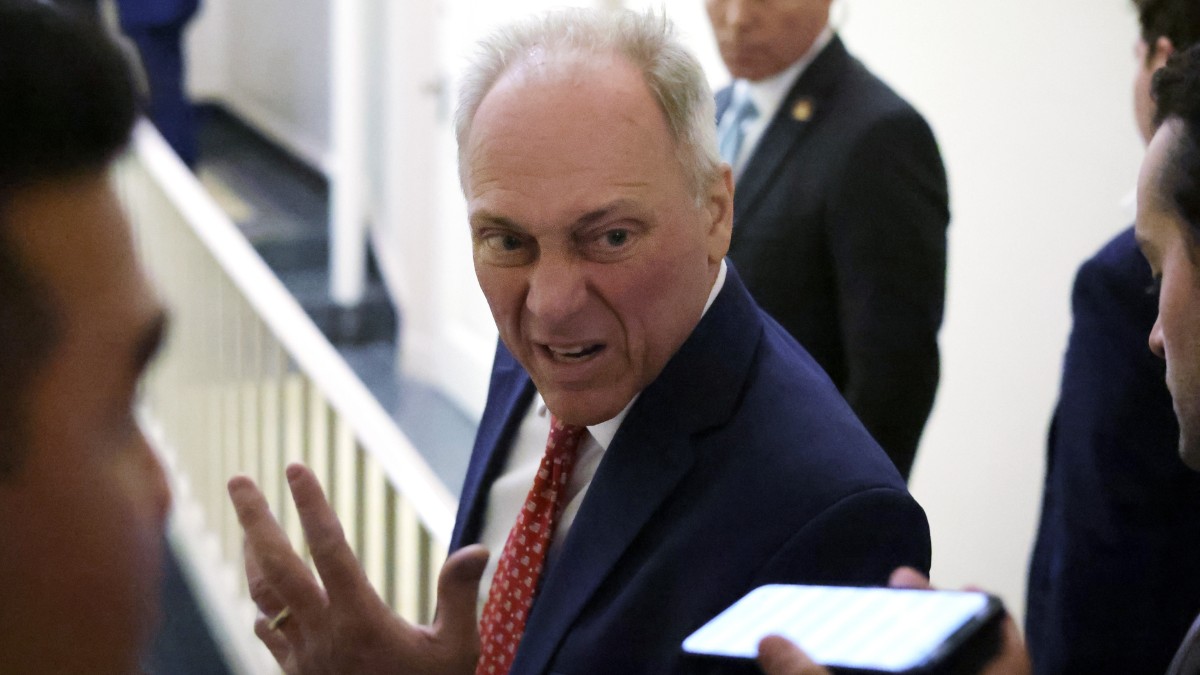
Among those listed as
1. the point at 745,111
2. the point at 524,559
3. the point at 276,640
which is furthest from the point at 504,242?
the point at 745,111

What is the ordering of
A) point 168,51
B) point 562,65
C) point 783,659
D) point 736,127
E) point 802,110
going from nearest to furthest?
point 783,659 < point 562,65 < point 802,110 < point 736,127 < point 168,51

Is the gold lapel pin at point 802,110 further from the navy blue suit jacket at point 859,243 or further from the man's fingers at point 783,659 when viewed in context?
the man's fingers at point 783,659

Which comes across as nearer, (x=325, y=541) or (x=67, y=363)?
(x=67, y=363)

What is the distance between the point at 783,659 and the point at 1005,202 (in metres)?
2.39

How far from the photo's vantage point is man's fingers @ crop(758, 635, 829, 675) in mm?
962

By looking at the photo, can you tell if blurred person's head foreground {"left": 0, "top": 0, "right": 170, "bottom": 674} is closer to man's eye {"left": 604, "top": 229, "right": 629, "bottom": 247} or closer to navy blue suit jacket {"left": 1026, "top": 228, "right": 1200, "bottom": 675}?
man's eye {"left": 604, "top": 229, "right": 629, "bottom": 247}

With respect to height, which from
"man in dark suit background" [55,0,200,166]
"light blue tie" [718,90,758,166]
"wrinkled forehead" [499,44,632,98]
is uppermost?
"wrinkled forehead" [499,44,632,98]

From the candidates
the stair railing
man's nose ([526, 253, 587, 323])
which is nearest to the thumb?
man's nose ([526, 253, 587, 323])

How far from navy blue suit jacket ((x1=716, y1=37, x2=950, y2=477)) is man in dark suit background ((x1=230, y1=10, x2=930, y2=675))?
77 cm

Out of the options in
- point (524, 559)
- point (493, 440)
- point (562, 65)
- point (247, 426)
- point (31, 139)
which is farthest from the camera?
point (247, 426)

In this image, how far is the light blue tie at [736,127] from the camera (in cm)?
242

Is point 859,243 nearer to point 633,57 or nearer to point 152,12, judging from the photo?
point 633,57

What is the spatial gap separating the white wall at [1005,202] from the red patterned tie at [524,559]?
5.75 ft

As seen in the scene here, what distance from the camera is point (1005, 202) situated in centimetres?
315
